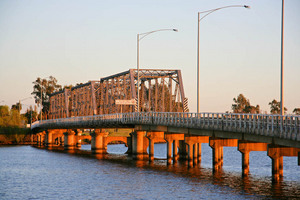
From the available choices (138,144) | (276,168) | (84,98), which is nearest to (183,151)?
(138,144)

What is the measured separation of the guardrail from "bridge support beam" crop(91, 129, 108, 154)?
7.24 feet

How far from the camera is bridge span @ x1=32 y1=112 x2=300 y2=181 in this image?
153ft

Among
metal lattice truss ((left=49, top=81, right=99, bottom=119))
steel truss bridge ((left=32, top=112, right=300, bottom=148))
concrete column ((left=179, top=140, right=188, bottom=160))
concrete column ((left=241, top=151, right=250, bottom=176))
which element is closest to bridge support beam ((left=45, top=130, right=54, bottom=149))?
metal lattice truss ((left=49, top=81, right=99, bottom=119))

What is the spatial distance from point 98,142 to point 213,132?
48.3 meters

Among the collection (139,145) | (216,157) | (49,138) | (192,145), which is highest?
(192,145)

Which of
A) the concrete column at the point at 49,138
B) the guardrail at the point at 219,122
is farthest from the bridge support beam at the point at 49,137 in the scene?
the guardrail at the point at 219,122

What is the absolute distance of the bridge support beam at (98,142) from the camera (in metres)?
105

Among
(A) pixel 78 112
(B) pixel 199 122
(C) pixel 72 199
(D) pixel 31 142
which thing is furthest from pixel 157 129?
(D) pixel 31 142

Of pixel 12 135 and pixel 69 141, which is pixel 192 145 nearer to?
pixel 69 141

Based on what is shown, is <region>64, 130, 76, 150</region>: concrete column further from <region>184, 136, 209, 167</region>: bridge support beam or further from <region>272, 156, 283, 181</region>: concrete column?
<region>272, 156, 283, 181</region>: concrete column

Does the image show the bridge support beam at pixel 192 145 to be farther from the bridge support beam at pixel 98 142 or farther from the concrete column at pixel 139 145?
the bridge support beam at pixel 98 142

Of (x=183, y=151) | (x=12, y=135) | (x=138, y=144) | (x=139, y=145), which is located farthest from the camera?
(x=12, y=135)

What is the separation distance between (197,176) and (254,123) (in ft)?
37.1

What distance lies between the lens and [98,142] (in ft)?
348
